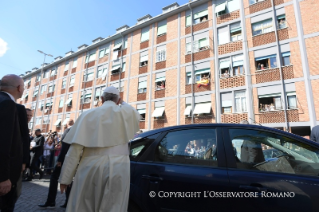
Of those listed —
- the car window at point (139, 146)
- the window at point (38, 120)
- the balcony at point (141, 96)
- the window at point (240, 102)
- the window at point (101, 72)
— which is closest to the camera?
the car window at point (139, 146)

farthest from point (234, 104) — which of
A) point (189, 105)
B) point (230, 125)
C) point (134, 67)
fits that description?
point (230, 125)

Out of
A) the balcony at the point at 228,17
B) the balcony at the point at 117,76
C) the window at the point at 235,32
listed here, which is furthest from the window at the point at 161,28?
the window at the point at 235,32

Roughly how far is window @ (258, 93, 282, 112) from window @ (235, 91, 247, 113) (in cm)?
115

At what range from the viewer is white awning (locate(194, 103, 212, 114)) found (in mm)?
16797

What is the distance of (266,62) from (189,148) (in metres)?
15.8

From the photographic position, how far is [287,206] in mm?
1771

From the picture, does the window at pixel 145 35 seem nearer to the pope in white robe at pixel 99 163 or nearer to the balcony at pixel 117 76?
the balcony at pixel 117 76

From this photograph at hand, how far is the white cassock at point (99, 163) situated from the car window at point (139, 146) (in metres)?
0.50

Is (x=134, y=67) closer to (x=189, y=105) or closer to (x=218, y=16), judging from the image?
(x=189, y=105)

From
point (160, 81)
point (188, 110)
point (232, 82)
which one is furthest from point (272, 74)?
point (160, 81)

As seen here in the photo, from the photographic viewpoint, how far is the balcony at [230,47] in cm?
1657

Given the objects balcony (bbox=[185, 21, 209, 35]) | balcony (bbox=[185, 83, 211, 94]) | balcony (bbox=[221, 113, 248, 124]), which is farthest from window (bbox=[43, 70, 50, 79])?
balcony (bbox=[221, 113, 248, 124])

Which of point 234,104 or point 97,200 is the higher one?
point 234,104

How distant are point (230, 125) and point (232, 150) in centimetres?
32
